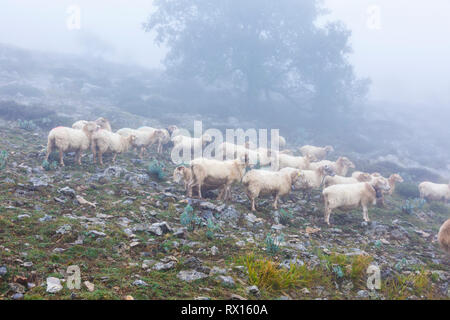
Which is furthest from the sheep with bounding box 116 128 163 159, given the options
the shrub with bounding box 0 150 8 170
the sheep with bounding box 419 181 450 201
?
the sheep with bounding box 419 181 450 201

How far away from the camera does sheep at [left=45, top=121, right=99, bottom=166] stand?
31.9ft

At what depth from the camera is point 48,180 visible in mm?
8055

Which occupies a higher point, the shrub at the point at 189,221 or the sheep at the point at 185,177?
the sheep at the point at 185,177

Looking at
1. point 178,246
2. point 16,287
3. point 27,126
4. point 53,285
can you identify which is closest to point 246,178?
point 178,246

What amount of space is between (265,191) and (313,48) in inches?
1091

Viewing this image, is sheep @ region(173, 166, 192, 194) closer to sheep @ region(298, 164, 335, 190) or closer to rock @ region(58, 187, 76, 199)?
rock @ region(58, 187, 76, 199)

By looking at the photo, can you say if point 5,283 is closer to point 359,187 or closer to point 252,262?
point 252,262

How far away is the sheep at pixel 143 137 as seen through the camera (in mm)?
13617

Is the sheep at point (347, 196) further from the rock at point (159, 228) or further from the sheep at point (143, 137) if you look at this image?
the sheep at point (143, 137)

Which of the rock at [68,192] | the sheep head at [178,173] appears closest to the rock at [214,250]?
the sheep head at [178,173]

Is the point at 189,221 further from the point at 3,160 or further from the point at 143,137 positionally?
the point at 143,137

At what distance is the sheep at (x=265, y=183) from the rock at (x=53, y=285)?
5.71 m

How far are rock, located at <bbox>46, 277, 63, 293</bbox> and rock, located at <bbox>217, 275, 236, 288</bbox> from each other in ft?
7.30
